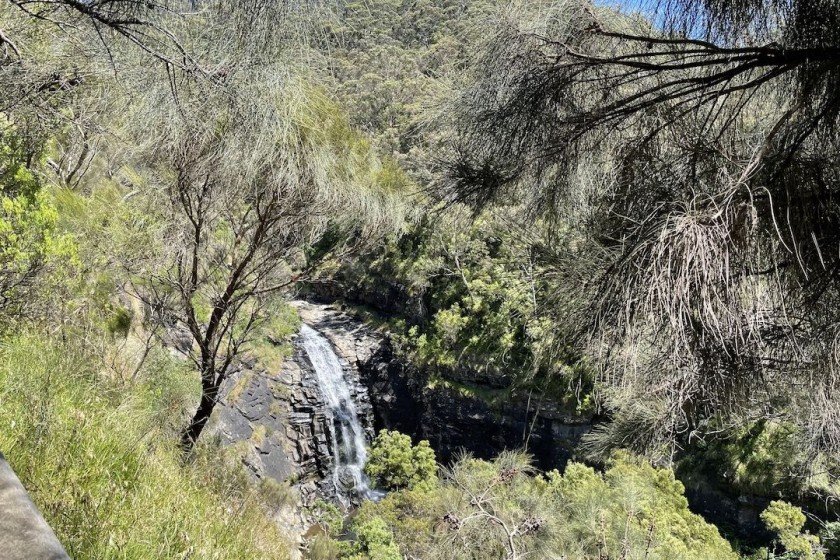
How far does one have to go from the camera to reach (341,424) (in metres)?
12.0

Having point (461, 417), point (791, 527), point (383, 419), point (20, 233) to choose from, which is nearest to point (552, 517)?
point (791, 527)

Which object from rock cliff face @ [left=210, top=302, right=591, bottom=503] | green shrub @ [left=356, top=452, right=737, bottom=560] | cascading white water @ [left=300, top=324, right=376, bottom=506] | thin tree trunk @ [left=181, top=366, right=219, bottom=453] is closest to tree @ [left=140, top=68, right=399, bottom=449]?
thin tree trunk @ [left=181, top=366, right=219, bottom=453]

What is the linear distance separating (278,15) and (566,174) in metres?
1.41

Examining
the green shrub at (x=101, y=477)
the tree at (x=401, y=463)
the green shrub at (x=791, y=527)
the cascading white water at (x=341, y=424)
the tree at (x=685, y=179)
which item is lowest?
the cascading white water at (x=341, y=424)

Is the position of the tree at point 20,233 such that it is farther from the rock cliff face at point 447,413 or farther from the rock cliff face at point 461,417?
the rock cliff face at point 447,413

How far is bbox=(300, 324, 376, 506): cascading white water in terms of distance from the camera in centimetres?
1072

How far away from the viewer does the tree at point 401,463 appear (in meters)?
8.66

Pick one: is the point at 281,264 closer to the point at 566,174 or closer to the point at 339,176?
the point at 339,176

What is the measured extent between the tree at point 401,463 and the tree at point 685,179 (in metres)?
6.91

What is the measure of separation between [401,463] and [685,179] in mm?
7744

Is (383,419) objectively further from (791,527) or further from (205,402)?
(205,402)

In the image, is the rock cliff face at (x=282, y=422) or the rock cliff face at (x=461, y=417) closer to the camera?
the rock cliff face at (x=282, y=422)

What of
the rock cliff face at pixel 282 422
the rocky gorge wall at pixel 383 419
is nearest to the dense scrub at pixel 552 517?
the rocky gorge wall at pixel 383 419

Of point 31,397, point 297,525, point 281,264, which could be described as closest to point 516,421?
point 297,525
